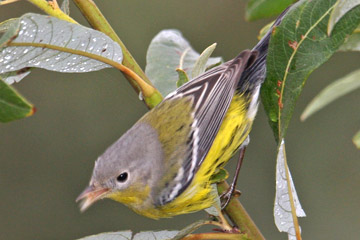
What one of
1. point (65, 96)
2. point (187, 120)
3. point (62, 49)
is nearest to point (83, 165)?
point (65, 96)

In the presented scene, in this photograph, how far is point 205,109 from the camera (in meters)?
3.20

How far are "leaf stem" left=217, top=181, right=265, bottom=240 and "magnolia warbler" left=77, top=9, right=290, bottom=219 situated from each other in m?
0.56

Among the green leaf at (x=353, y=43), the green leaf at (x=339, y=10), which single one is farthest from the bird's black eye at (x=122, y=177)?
the green leaf at (x=339, y=10)

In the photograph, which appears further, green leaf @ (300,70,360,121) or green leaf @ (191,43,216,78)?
green leaf @ (191,43,216,78)

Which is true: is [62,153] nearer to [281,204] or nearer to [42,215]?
[42,215]

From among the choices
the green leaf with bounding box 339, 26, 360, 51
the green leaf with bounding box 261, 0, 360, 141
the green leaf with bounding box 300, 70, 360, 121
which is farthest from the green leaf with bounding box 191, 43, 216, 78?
the green leaf with bounding box 300, 70, 360, 121

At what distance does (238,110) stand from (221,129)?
0.13m

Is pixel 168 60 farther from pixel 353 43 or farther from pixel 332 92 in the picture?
pixel 332 92

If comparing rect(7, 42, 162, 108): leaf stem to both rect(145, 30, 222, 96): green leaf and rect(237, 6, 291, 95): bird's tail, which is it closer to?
rect(145, 30, 222, 96): green leaf

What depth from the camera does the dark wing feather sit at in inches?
122

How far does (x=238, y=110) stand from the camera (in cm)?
329

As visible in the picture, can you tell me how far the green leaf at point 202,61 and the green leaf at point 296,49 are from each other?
42 centimetres

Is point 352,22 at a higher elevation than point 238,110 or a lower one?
higher

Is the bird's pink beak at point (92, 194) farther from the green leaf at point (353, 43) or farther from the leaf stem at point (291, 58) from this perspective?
the green leaf at point (353, 43)
